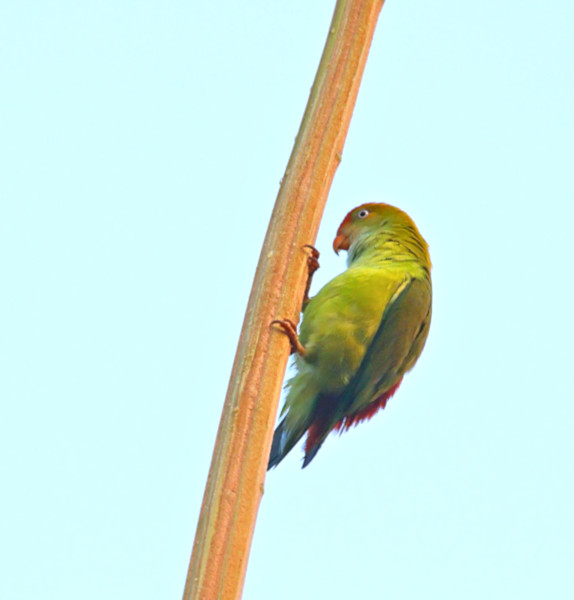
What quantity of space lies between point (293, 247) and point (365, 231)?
8.30 ft

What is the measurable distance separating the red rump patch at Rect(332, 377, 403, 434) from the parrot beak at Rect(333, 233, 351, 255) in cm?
109

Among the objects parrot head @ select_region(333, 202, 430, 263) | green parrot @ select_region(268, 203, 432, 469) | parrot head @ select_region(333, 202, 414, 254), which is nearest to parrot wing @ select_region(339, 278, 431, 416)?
green parrot @ select_region(268, 203, 432, 469)

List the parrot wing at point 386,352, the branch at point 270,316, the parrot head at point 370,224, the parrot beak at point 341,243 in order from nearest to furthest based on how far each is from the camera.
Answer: the branch at point 270,316
the parrot wing at point 386,352
the parrot head at point 370,224
the parrot beak at point 341,243

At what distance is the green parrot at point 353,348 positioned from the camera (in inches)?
174

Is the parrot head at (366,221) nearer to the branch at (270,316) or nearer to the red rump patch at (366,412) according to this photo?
the red rump patch at (366,412)

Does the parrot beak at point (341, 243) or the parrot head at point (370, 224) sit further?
the parrot beak at point (341, 243)

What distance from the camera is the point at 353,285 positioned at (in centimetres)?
455

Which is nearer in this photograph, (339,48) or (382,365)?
(339,48)

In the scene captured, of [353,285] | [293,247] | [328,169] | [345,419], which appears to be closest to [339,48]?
[328,169]

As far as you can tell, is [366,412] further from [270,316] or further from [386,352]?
[270,316]

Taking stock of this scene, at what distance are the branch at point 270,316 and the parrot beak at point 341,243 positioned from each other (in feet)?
7.19

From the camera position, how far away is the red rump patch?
4.76 metres

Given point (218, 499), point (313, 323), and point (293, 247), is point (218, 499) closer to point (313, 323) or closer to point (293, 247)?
point (293, 247)

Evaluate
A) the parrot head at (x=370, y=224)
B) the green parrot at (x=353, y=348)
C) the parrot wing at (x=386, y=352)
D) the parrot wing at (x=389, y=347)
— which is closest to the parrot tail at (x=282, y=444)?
the green parrot at (x=353, y=348)
